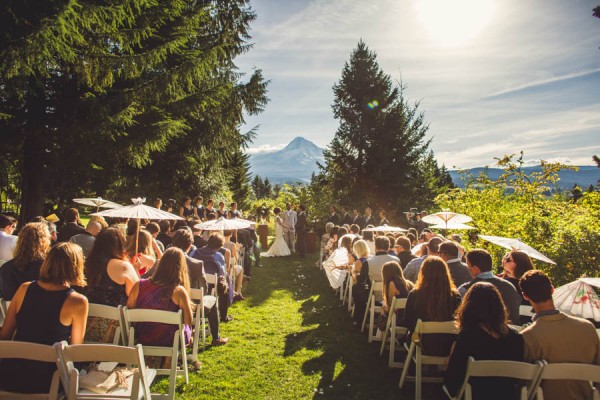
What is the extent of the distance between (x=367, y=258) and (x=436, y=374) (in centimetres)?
263

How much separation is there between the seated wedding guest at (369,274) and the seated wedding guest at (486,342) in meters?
3.05

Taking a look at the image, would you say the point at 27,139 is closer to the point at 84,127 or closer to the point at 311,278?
the point at 84,127

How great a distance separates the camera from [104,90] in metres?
10.6

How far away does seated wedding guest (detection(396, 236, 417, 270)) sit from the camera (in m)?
7.05

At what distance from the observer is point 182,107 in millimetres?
13055

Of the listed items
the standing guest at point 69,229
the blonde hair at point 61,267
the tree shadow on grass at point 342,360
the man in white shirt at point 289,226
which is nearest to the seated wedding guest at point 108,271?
the blonde hair at point 61,267

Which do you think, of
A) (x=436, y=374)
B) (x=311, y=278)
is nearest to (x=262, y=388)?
(x=436, y=374)

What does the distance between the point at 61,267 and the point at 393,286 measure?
4.29 meters

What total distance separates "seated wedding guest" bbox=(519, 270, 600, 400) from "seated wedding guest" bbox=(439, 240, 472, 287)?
7.75 feet

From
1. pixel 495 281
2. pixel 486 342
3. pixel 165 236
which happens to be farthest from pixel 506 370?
pixel 165 236

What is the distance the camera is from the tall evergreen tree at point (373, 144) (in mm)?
22953

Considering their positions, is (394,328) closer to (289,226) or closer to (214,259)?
(214,259)

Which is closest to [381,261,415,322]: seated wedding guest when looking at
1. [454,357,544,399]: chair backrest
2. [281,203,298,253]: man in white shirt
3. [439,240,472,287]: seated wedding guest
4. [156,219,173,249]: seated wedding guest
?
[439,240,472,287]: seated wedding guest

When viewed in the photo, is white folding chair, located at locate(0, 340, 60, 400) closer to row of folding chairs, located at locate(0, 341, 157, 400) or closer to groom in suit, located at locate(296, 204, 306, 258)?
row of folding chairs, located at locate(0, 341, 157, 400)
